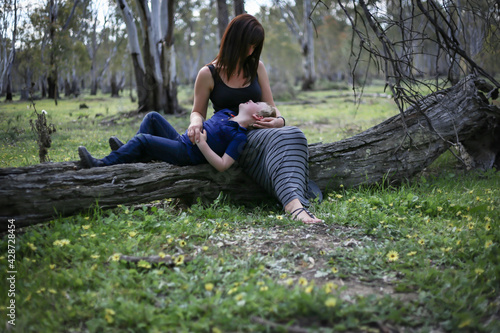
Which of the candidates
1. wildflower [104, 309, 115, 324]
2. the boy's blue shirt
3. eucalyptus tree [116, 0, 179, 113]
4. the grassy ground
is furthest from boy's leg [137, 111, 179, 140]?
eucalyptus tree [116, 0, 179, 113]

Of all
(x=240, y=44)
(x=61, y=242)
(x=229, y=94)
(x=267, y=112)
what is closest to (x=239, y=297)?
(x=61, y=242)

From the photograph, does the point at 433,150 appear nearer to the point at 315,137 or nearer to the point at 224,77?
the point at 224,77

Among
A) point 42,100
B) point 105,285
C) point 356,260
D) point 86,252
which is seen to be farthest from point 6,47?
point 356,260

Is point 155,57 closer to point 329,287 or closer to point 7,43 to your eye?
point 7,43

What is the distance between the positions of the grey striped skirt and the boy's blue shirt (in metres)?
0.13

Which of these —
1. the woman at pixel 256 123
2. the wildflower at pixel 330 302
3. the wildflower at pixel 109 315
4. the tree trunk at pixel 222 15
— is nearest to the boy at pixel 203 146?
the woman at pixel 256 123

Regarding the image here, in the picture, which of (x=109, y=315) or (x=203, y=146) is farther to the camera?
(x=203, y=146)

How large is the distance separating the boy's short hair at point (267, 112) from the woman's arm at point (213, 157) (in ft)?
1.87

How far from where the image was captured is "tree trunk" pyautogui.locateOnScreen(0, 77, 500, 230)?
276 cm

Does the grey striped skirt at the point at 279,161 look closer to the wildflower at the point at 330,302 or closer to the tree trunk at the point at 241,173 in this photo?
the tree trunk at the point at 241,173

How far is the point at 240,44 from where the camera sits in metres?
3.48

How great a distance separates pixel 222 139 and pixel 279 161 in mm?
560

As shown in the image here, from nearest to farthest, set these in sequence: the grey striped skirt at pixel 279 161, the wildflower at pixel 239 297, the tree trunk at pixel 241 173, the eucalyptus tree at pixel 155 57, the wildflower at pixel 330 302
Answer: the wildflower at pixel 330 302 < the wildflower at pixel 239 297 < the tree trunk at pixel 241 173 < the grey striped skirt at pixel 279 161 < the eucalyptus tree at pixel 155 57

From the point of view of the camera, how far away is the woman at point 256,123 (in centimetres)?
328
